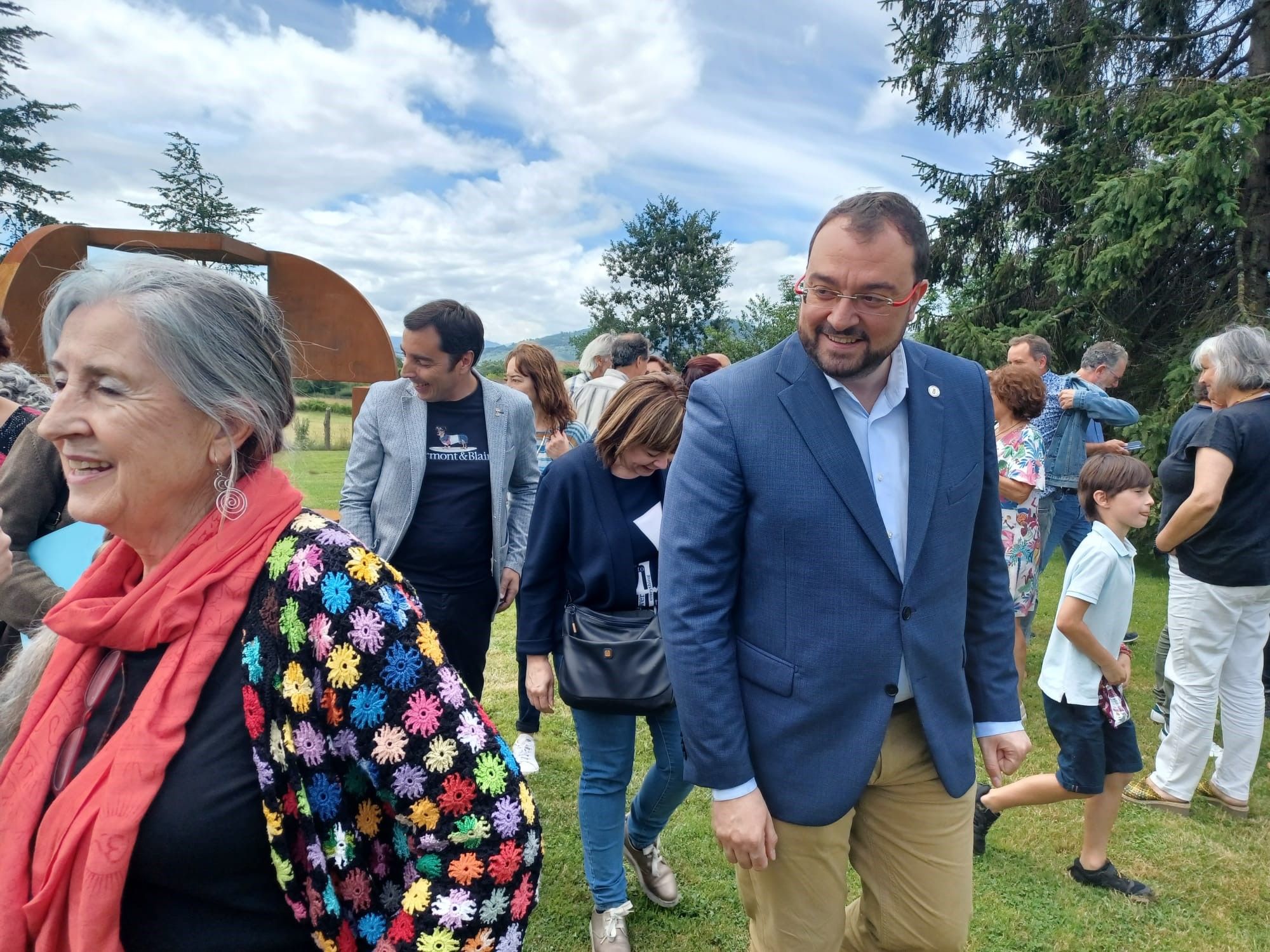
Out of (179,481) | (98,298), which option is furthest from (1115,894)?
(98,298)

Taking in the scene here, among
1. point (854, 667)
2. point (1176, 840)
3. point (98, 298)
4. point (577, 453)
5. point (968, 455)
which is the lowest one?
point (1176, 840)

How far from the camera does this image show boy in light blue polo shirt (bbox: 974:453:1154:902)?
3.10 meters

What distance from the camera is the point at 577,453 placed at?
2797 mm

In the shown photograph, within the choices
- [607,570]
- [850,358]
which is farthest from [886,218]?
[607,570]

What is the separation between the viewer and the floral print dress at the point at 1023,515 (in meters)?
4.37

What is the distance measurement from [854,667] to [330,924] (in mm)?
1201

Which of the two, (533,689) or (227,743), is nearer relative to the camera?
(227,743)

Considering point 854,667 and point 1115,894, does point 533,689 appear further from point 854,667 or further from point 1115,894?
point 1115,894

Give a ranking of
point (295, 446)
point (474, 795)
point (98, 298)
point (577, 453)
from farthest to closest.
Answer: point (577, 453) < point (295, 446) < point (98, 298) < point (474, 795)

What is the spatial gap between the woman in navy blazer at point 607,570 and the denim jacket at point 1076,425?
4009 millimetres

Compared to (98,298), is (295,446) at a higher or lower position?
lower

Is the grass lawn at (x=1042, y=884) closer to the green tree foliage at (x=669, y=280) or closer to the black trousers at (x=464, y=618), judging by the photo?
the black trousers at (x=464, y=618)

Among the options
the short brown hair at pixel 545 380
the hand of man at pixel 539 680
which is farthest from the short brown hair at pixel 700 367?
the hand of man at pixel 539 680

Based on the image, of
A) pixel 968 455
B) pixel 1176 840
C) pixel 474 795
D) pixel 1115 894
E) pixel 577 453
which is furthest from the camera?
pixel 1176 840
